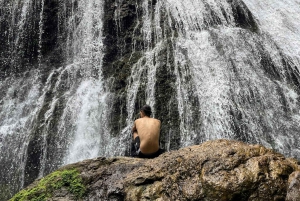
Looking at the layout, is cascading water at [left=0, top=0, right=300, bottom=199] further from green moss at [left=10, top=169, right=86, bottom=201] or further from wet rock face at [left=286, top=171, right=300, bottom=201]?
wet rock face at [left=286, top=171, right=300, bottom=201]

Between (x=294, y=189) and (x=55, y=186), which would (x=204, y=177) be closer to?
(x=294, y=189)

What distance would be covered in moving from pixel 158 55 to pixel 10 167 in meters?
7.56

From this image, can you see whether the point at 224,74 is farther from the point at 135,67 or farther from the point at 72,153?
the point at 72,153

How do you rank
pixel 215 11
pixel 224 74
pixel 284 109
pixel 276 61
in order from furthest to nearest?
pixel 215 11, pixel 276 61, pixel 224 74, pixel 284 109

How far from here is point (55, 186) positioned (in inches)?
177

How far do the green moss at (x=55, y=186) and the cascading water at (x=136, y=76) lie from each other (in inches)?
283

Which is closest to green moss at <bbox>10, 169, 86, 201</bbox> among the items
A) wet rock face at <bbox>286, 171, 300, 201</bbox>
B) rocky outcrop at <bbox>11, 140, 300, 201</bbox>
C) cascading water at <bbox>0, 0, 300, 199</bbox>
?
rocky outcrop at <bbox>11, 140, 300, 201</bbox>

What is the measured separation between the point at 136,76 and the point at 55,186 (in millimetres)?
9815

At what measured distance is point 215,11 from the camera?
1623 centimetres

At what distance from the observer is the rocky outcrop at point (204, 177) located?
338 cm

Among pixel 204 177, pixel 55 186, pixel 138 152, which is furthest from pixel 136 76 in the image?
pixel 204 177

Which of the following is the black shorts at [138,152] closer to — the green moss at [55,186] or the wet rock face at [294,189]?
the green moss at [55,186]

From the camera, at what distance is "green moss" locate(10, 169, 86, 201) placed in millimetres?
4398

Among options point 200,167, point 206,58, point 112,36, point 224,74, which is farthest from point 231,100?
point 200,167
